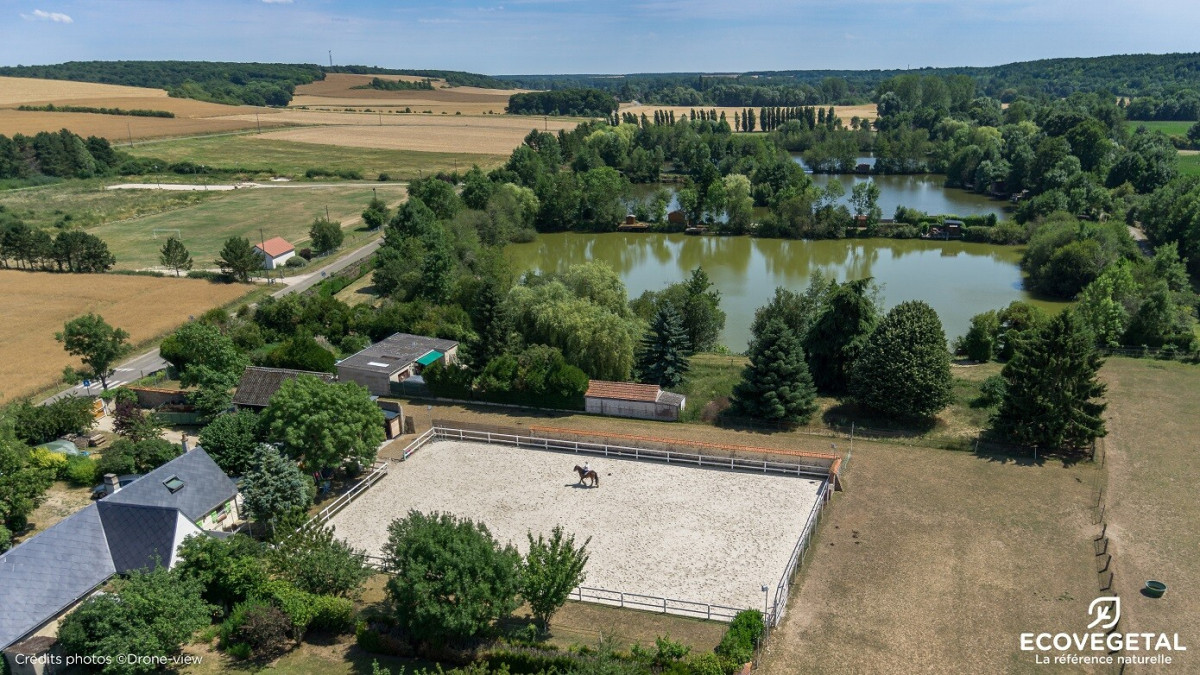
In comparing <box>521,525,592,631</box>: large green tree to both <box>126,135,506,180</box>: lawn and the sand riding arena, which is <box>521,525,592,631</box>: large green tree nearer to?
the sand riding arena

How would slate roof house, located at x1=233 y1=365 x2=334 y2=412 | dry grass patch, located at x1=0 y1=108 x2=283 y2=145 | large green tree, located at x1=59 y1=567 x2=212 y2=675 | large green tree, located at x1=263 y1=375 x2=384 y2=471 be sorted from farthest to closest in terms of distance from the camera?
dry grass patch, located at x1=0 y1=108 x2=283 y2=145 < slate roof house, located at x1=233 y1=365 x2=334 y2=412 < large green tree, located at x1=263 y1=375 x2=384 y2=471 < large green tree, located at x1=59 y1=567 x2=212 y2=675

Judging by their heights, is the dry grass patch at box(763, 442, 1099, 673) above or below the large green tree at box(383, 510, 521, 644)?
below

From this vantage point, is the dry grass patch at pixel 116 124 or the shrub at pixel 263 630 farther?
the dry grass patch at pixel 116 124

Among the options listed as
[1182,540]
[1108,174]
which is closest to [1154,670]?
[1182,540]

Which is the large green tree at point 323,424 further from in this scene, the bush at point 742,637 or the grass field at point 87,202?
the grass field at point 87,202

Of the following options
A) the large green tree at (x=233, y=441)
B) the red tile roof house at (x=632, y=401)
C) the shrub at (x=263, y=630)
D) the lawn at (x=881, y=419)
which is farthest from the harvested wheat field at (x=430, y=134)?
→ the shrub at (x=263, y=630)

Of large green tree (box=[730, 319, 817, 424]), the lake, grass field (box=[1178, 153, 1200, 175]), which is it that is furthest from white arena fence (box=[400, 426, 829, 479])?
grass field (box=[1178, 153, 1200, 175])

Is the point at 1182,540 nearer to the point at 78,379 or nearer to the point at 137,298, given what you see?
the point at 78,379
